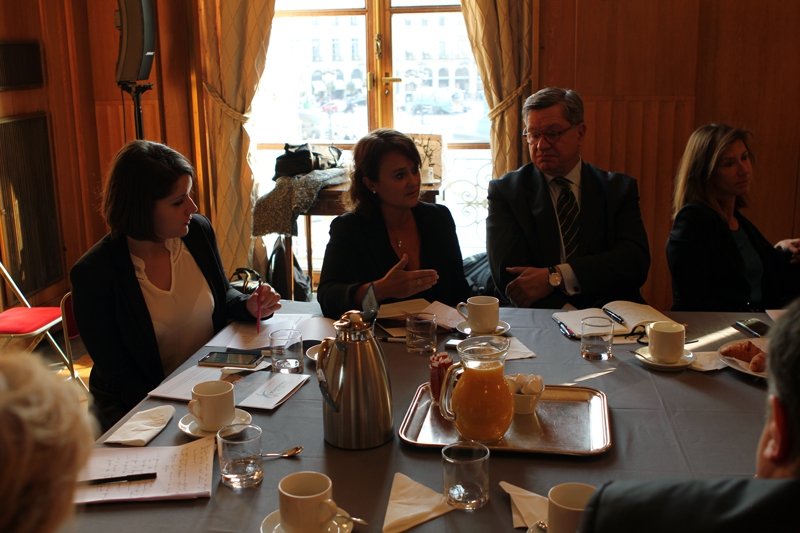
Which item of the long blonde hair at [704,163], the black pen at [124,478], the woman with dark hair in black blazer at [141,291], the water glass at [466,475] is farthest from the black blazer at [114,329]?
the long blonde hair at [704,163]

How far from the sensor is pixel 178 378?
170 centimetres

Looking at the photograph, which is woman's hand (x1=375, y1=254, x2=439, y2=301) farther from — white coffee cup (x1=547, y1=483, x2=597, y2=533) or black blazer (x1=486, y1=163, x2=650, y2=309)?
white coffee cup (x1=547, y1=483, x2=597, y2=533)

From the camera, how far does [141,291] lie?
79.6 inches

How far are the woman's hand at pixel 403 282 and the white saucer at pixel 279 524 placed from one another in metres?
1.10

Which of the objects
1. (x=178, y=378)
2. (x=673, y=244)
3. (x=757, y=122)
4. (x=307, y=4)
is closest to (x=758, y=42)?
(x=757, y=122)

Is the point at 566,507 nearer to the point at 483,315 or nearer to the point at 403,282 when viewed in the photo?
the point at 483,315

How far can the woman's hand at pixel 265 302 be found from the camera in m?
2.10

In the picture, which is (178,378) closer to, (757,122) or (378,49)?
(378,49)

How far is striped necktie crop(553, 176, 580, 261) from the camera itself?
2691 mm

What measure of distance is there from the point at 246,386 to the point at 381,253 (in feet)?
3.01

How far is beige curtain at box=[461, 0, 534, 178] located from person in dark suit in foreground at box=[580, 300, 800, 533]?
11.4ft

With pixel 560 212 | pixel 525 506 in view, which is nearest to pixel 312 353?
pixel 525 506

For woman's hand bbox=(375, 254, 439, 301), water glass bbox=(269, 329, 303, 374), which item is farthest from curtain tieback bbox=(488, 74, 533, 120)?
water glass bbox=(269, 329, 303, 374)

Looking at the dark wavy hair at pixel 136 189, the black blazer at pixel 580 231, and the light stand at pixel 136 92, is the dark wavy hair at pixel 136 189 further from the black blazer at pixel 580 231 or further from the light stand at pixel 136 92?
the light stand at pixel 136 92
